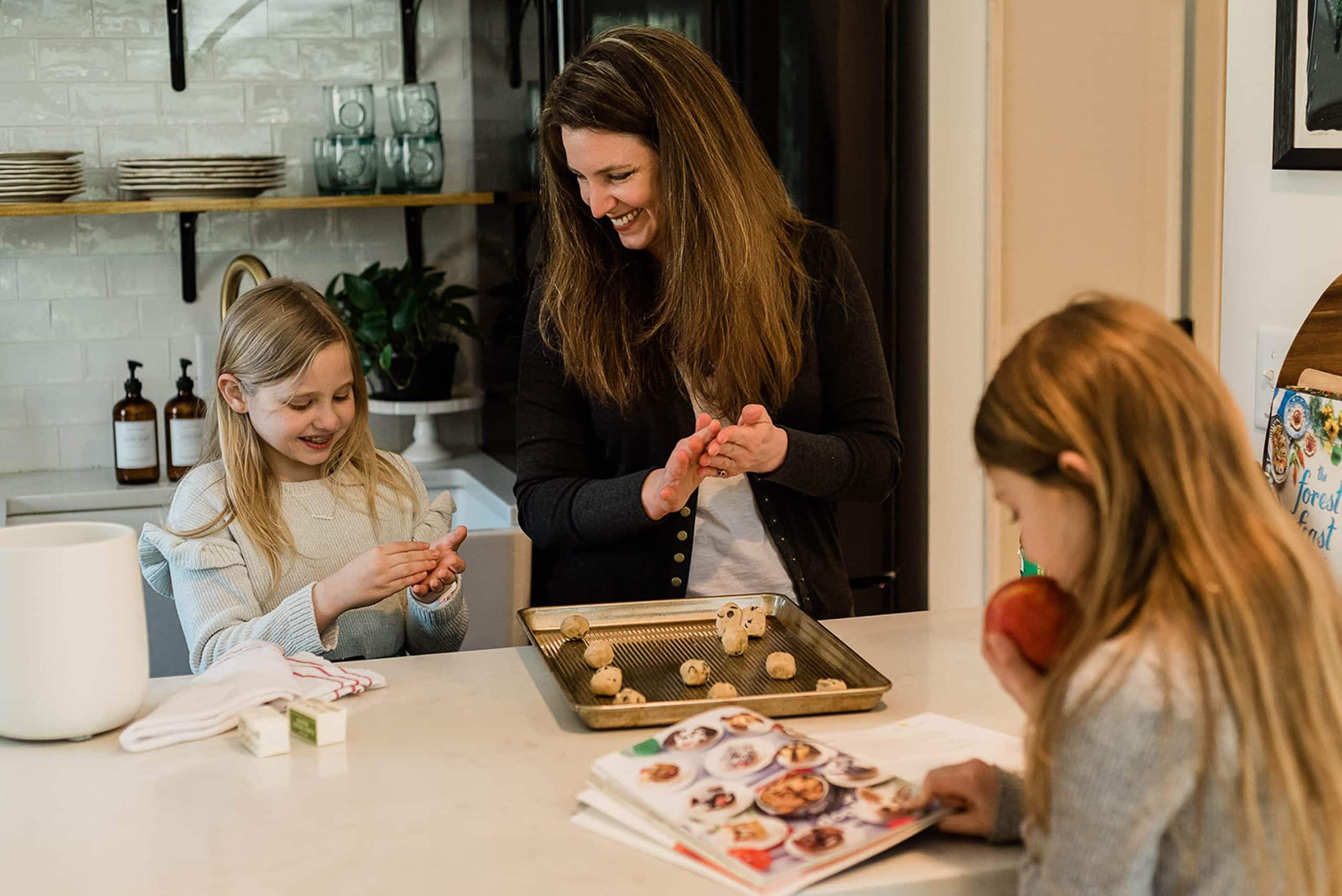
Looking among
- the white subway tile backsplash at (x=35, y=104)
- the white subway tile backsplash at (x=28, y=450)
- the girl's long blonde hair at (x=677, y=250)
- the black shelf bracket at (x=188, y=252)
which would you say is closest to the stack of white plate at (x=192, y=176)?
the black shelf bracket at (x=188, y=252)

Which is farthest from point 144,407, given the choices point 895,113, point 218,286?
point 895,113

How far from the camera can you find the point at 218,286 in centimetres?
324

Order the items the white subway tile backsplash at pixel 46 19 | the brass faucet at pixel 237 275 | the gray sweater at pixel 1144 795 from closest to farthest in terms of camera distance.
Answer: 1. the gray sweater at pixel 1144 795
2. the brass faucet at pixel 237 275
3. the white subway tile backsplash at pixel 46 19

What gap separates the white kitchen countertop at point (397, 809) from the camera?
1053mm

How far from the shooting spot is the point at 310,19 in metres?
3.26

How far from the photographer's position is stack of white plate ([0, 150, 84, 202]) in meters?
2.83

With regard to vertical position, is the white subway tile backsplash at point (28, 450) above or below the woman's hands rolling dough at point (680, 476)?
below

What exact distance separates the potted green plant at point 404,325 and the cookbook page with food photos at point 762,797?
2.01 metres

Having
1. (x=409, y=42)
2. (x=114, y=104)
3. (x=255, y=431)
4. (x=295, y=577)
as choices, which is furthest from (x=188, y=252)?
(x=295, y=577)

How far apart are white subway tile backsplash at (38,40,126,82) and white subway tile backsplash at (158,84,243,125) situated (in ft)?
0.35

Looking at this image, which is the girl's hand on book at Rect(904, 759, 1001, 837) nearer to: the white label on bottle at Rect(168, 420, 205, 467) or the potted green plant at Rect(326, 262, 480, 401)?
the potted green plant at Rect(326, 262, 480, 401)

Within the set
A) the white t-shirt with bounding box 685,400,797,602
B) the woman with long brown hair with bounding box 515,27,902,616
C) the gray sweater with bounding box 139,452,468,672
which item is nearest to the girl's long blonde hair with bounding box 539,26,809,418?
the woman with long brown hair with bounding box 515,27,902,616

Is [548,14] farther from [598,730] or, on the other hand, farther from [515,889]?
[515,889]

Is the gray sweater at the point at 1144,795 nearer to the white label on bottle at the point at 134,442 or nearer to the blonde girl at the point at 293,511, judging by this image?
the blonde girl at the point at 293,511
